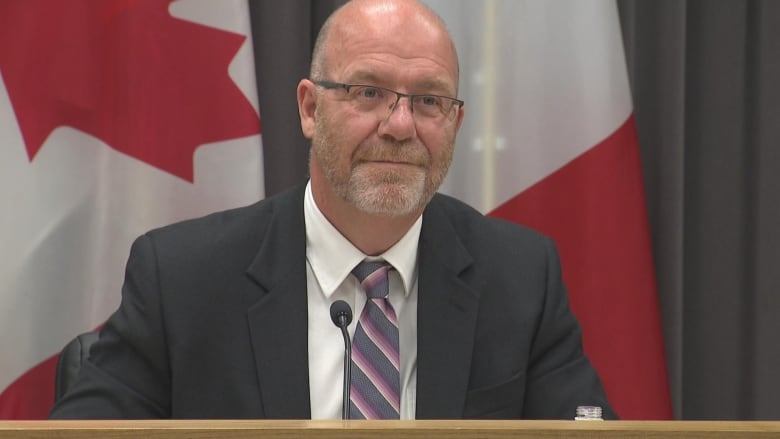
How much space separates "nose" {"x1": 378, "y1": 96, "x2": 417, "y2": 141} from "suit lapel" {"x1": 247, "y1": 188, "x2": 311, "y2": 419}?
1.01ft

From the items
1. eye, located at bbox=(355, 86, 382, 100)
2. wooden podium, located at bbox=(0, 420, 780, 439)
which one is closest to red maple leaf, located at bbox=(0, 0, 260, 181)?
eye, located at bbox=(355, 86, 382, 100)

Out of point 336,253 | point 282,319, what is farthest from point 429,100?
point 282,319

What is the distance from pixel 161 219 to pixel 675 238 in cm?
152

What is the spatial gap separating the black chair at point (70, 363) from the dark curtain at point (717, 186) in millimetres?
1736

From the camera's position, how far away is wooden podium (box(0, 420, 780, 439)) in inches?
46.1

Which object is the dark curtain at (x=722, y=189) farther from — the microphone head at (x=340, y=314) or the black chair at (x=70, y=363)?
the black chair at (x=70, y=363)

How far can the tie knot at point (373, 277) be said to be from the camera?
7.07ft

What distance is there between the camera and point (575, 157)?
2.98 meters

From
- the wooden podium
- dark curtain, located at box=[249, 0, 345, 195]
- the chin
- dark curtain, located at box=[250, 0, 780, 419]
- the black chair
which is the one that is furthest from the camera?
dark curtain, located at box=[250, 0, 780, 419]

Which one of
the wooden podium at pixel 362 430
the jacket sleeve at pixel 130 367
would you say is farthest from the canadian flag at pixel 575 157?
the wooden podium at pixel 362 430

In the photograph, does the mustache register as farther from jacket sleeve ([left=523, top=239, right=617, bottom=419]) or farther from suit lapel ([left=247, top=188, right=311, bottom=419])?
jacket sleeve ([left=523, top=239, right=617, bottom=419])

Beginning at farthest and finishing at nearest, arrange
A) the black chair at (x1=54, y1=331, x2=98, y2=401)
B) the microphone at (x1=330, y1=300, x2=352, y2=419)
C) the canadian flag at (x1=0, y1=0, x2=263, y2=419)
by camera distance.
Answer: the canadian flag at (x1=0, y1=0, x2=263, y2=419)
the black chair at (x1=54, y1=331, x2=98, y2=401)
the microphone at (x1=330, y1=300, x2=352, y2=419)

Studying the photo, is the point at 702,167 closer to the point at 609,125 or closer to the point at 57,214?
the point at 609,125

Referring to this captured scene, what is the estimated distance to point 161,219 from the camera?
2777 millimetres
